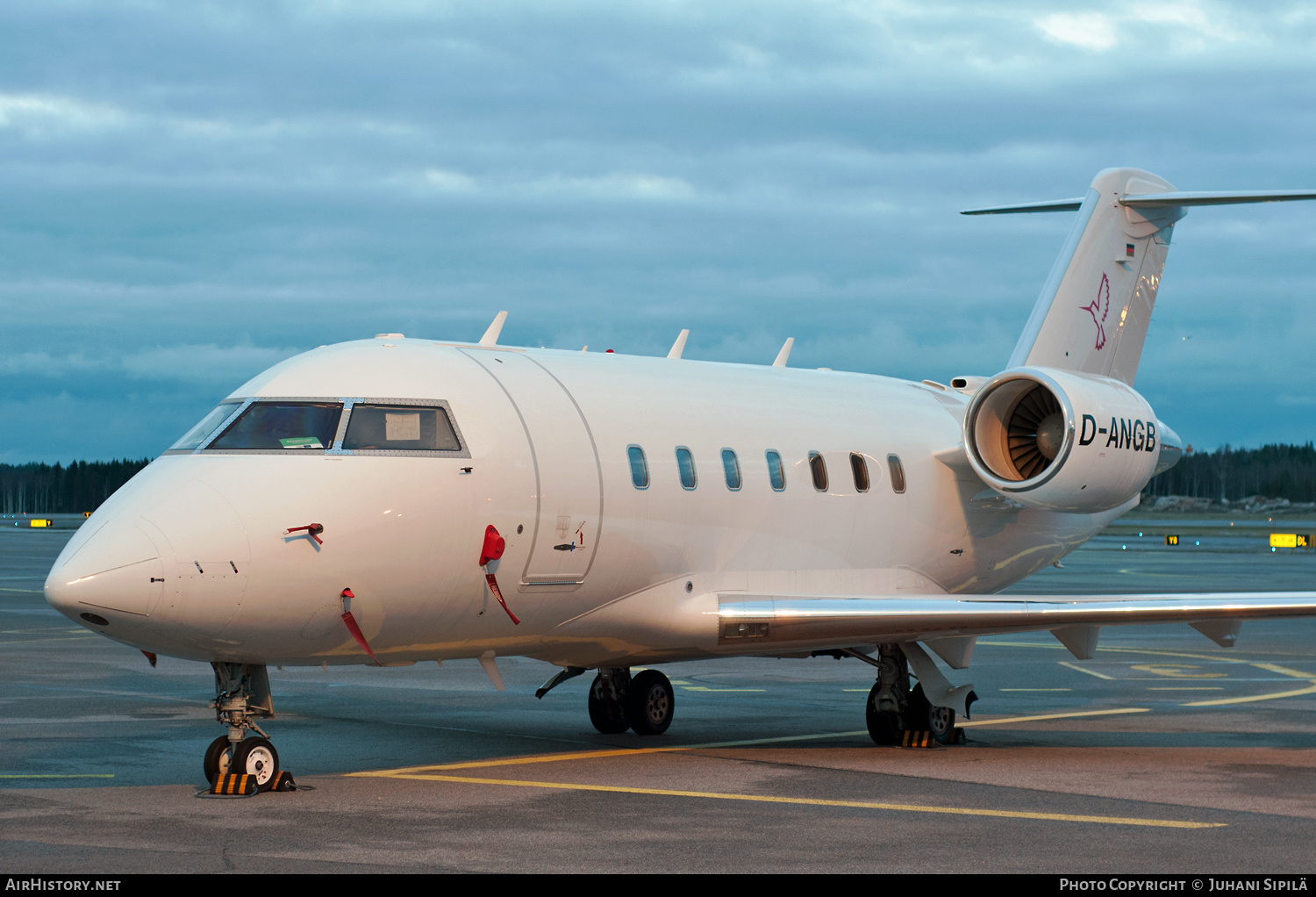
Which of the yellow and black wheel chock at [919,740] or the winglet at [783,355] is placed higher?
the winglet at [783,355]

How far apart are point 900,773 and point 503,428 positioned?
447 cm

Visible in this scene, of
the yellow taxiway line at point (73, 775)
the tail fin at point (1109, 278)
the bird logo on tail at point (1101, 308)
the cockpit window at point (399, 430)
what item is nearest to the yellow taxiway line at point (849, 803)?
the yellow taxiway line at point (73, 775)

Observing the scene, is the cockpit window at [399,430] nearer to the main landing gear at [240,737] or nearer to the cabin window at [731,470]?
the main landing gear at [240,737]

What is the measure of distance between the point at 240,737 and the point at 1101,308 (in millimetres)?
11652

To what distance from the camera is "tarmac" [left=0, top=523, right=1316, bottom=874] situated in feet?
32.1

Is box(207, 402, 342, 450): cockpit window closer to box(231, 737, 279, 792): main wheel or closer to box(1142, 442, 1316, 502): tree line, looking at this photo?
box(231, 737, 279, 792): main wheel

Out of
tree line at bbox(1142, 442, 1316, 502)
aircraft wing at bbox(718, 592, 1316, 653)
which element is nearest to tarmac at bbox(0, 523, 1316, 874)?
aircraft wing at bbox(718, 592, 1316, 653)

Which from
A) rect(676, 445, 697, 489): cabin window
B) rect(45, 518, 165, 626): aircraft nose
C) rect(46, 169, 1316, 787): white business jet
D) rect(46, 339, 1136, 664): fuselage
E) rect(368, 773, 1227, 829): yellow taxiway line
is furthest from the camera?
rect(676, 445, 697, 489): cabin window

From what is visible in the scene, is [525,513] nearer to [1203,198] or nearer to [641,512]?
[641,512]

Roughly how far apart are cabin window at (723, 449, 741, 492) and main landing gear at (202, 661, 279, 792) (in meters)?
4.72

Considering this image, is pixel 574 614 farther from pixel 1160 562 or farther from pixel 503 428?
pixel 1160 562

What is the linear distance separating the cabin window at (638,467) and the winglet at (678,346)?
2.46 m

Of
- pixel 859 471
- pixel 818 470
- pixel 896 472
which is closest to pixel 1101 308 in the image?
pixel 896 472

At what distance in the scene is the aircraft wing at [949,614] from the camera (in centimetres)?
1410
